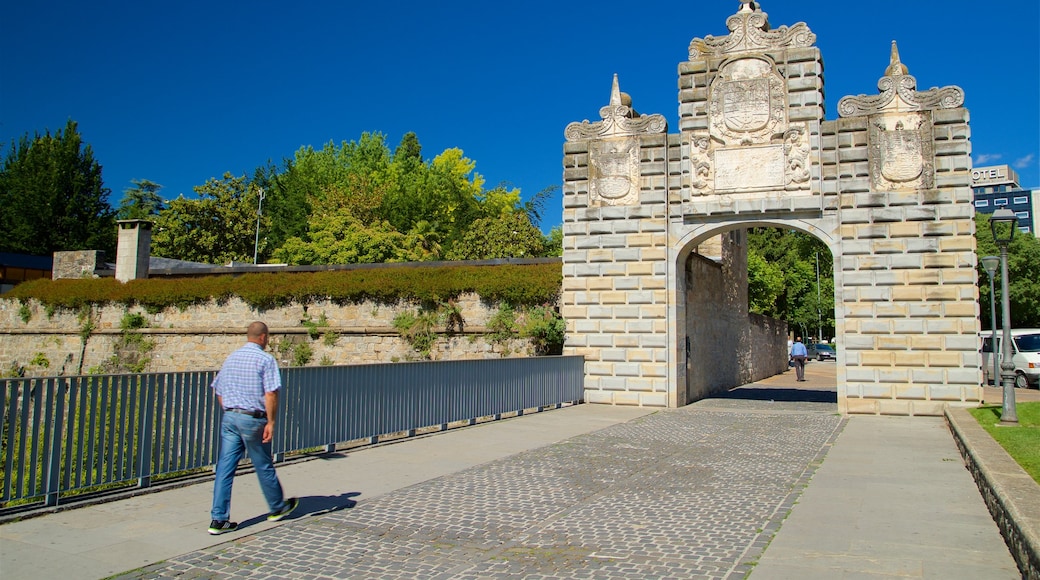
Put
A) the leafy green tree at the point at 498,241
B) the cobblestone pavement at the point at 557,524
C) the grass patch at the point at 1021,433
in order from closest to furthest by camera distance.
→ 1. the cobblestone pavement at the point at 557,524
2. the grass patch at the point at 1021,433
3. the leafy green tree at the point at 498,241

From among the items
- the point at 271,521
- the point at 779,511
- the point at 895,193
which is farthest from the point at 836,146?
the point at 271,521

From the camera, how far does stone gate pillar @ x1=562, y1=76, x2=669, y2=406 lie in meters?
17.9

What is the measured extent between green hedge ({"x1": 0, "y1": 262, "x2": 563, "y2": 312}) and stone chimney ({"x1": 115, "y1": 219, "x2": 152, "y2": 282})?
27.0 inches

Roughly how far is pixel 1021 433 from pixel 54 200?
172 ft

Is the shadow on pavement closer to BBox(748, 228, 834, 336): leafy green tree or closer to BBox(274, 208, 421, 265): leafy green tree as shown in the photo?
BBox(274, 208, 421, 265): leafy green tree

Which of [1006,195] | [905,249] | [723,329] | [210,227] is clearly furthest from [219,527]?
[1006,195]

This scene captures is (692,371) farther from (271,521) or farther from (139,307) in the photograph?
(139,307)

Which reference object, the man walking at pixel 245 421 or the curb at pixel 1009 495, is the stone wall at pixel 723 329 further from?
the man walking at pixel 245 421

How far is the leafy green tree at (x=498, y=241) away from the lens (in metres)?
38.6

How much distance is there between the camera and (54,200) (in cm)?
4822

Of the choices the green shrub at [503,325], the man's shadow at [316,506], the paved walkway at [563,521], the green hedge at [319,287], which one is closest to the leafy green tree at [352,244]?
the green hedge at [319,287]

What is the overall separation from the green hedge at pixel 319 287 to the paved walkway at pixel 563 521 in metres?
9.43

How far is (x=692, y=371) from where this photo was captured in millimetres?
19641

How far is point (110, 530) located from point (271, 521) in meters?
1.25
